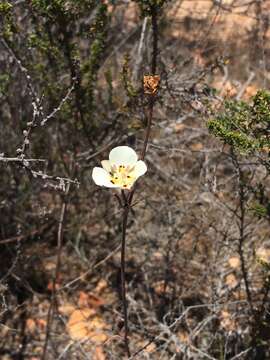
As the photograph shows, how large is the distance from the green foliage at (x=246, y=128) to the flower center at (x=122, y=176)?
1.13 feet

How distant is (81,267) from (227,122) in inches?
68.6

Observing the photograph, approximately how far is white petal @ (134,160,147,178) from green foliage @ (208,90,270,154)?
0.28 m

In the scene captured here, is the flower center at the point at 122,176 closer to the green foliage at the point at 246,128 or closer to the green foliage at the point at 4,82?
the green foliage at the point at 246,128

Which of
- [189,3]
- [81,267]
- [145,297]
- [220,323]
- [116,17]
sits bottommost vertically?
[220,323]

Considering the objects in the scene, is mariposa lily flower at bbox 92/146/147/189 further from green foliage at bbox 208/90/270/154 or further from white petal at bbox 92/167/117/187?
green foliage at bbox 208/90/270/154

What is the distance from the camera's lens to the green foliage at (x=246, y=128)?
74.3 inches

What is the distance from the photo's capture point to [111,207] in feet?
A: 11.3

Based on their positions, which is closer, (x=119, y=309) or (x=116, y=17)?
(x=119, y=309)

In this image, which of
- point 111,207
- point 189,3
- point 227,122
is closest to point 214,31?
point 189,3

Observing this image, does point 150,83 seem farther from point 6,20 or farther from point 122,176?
point 6,20

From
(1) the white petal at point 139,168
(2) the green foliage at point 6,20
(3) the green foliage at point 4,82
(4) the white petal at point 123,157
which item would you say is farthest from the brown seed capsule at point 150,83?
(3) the green foliage at point 4,82

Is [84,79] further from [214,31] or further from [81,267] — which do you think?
[214,31]

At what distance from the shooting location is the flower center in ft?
6.43

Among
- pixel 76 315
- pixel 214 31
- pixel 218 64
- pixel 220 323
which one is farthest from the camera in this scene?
pixel 214 31
